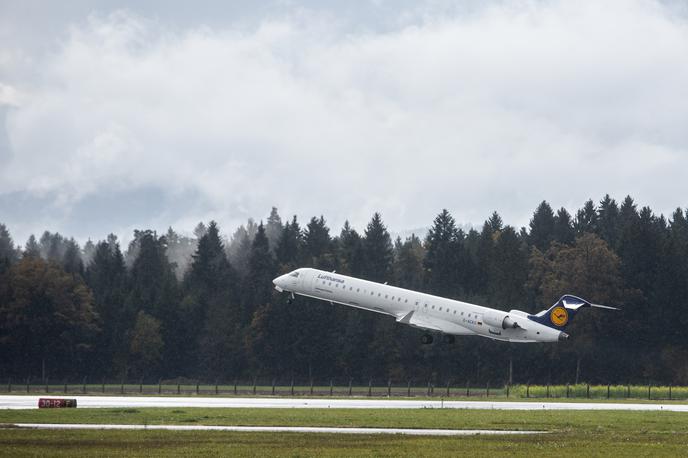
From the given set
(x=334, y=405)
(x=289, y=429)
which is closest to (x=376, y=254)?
(x=334, y=405)

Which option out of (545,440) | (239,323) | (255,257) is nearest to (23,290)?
(239,323)

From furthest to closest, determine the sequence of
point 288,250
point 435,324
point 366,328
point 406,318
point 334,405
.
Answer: point 288,250, point 366,328, point 406,318, point 435,324, point 334,405

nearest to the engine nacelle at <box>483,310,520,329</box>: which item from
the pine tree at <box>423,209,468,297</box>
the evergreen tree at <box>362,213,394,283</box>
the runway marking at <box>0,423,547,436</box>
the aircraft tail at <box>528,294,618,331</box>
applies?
the aircraft tail at <box>528,294,618,331</box>

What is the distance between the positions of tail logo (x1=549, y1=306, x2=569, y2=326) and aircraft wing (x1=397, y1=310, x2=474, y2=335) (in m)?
7.16

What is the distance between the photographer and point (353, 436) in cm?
4706

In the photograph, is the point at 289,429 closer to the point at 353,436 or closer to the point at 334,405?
the point at 353,436

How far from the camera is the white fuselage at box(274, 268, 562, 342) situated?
323 ft

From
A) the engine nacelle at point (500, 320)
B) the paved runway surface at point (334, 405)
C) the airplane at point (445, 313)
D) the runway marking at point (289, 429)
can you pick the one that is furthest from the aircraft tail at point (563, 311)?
the runway marking at point (289, 429)

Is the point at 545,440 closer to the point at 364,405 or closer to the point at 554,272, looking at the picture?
the point at 364,405

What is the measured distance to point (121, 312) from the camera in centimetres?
14938

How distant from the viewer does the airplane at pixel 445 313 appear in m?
97.9

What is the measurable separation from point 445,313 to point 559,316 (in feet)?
32.0

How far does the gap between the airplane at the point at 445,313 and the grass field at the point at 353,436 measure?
34.1m

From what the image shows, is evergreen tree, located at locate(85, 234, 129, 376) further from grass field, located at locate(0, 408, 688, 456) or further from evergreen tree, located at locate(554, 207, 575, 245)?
grass field, located at locate(0, 408, 688, 456)
